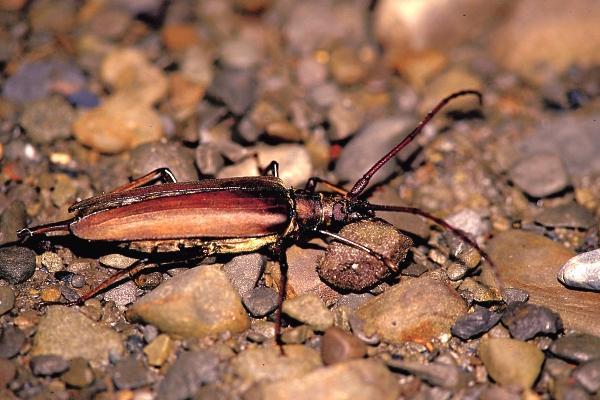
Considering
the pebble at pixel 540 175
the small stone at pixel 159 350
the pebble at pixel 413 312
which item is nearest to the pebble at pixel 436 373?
the pebble at pixel 413 312

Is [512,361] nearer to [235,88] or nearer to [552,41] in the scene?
[235,88]

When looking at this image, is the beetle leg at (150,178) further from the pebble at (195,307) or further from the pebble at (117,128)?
the pebble at (195,307)

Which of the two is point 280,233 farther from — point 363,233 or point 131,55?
point 131,55

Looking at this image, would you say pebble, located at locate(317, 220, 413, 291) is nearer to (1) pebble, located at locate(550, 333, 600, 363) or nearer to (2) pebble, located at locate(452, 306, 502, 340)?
(2) pebble, located at locate(452, 306, 502, 340)

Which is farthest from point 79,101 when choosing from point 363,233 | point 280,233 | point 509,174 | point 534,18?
point 534,18

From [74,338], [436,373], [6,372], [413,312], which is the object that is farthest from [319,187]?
[6,372]
